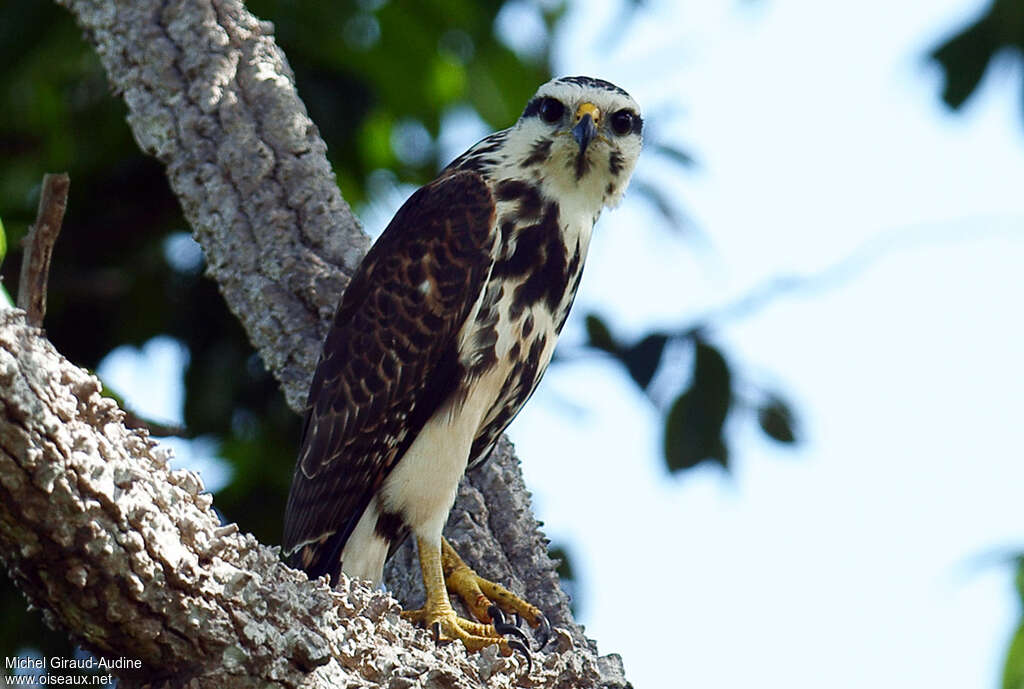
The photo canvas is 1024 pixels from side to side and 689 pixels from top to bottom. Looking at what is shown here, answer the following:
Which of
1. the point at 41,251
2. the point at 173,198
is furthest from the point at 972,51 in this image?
the point at 41,251

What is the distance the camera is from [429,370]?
3.63 m

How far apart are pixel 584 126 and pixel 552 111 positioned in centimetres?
A: 16

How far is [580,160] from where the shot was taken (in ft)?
12.9

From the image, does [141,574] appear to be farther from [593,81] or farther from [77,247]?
[77,247]

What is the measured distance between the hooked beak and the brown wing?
36 centimetres

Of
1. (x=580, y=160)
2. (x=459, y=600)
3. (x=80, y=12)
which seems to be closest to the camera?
(x=459, y=600)

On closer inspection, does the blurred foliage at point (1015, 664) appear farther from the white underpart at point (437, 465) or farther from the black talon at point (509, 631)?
the white underpart at point (437, 465)

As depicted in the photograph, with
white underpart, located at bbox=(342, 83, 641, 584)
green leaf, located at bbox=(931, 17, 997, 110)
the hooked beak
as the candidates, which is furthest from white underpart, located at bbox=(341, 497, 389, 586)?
green leaf, located at bbox=(931, 17, 997, 110)

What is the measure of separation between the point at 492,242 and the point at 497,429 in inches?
21.4

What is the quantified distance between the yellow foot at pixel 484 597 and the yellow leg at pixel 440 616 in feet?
0.14

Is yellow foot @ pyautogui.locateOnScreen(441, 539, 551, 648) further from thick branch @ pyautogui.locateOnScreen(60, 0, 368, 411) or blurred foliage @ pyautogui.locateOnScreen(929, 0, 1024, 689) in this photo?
blurred foliage @ pyautogui.locateOnScreen(929, 0, 1024, 689)

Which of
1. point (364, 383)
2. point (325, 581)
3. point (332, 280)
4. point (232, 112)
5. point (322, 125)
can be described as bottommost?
point (325, 581)

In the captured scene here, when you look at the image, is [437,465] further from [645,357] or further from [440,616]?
[645,357]

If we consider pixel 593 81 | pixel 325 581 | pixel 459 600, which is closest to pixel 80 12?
pixel 593 81
